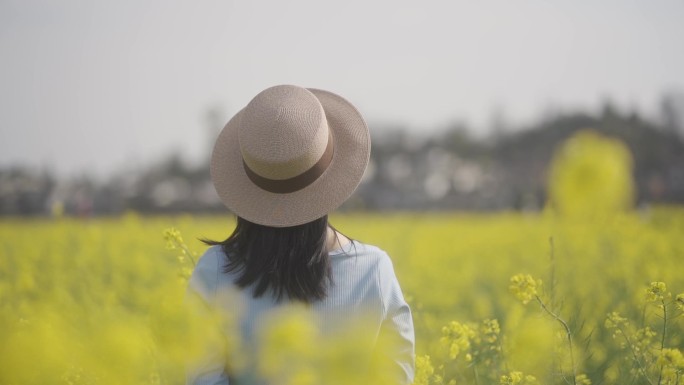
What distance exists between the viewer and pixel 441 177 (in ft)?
113

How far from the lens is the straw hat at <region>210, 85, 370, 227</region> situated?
4.91ft

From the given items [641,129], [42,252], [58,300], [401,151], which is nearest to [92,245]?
[42,252]

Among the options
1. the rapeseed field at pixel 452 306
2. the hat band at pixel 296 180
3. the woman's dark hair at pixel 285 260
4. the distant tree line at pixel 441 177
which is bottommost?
the distant tree line at pixel 441 177

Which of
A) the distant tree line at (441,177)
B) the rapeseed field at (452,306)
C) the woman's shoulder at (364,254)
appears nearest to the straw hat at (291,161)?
the woman's shoulder at (364,254)

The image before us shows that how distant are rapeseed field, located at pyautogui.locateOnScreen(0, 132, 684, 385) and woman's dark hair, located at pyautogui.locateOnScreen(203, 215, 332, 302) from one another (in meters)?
0.06

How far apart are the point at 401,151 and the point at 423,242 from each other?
29.5 meters

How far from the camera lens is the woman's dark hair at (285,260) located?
1464 millimetres

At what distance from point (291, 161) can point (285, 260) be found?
0.77ft

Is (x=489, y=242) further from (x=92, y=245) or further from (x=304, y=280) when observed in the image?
(x=304, y=280)

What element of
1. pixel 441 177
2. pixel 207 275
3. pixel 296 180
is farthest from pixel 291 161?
pixel 441 177

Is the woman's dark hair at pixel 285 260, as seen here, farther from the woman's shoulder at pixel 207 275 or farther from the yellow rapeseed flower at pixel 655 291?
the yellow rapeseed flower at pixel 655 291

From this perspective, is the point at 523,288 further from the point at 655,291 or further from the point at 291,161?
the point at 291,161

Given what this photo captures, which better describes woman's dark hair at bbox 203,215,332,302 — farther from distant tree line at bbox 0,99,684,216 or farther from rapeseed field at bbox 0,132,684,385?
distant tree line at bbox 0,99,684,216

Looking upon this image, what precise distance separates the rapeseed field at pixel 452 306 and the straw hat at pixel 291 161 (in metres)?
0.25
